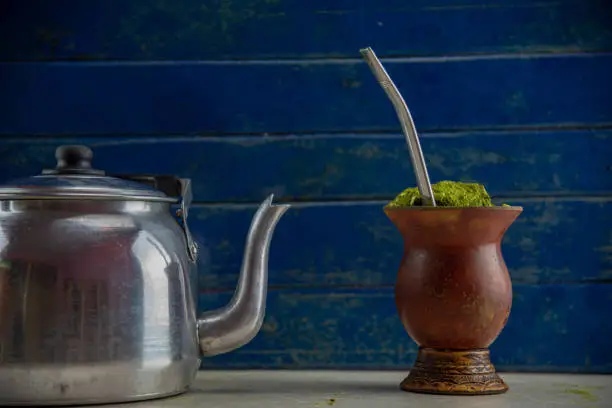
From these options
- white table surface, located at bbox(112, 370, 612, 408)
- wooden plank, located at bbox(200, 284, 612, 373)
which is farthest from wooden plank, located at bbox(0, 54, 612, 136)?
white table surface, located at bbox(112, 370, 612, 408)

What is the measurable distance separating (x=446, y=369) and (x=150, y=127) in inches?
22.0

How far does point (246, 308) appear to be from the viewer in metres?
0.99

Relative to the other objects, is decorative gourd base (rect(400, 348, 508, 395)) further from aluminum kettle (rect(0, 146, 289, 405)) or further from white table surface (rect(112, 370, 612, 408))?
aluminum kettle (rect(0, 146, 289, 405))

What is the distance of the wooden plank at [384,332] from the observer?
1215 mm

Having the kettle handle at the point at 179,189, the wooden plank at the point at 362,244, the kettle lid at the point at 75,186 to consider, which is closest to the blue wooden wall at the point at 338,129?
the wooden plank at the point at 362,244

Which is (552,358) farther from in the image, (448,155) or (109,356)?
(109,356)

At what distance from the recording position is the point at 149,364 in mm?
893

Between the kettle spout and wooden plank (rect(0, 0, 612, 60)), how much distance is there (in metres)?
0.35

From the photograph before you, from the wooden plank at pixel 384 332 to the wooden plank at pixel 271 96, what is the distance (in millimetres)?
242

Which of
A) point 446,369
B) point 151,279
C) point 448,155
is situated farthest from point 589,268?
point 151,279

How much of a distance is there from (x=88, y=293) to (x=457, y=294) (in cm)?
39

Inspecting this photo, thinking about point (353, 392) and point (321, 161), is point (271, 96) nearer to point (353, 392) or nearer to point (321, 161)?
point (321, 161)

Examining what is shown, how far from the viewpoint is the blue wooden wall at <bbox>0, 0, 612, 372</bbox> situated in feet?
4.01

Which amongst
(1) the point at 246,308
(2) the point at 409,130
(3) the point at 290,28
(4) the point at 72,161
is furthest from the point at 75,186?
(3) the point at 290,28
